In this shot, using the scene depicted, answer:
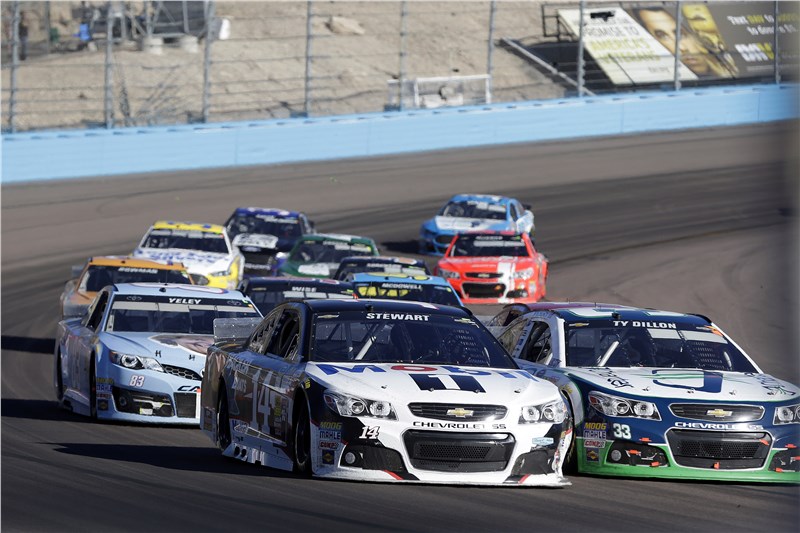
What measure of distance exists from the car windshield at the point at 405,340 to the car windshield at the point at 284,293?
24.1ft

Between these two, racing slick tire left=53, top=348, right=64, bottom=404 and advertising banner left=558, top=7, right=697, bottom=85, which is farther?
advertising banner left=558, top=7, right=697, bottom=85

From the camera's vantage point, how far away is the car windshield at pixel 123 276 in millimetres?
20281

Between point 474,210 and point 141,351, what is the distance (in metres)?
18.4

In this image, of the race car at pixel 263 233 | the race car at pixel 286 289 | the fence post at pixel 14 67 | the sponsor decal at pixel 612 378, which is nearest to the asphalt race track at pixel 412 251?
the sponsor decal at pixel 612 378

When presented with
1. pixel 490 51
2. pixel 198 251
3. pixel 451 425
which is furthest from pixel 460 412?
pixel 490 51

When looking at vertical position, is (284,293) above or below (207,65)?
below

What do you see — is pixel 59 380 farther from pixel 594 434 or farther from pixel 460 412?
pixel 460 412

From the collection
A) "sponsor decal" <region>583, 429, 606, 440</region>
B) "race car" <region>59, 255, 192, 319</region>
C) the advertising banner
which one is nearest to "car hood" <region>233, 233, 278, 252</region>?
"race car" <region>59, 255, 192, 319</region>

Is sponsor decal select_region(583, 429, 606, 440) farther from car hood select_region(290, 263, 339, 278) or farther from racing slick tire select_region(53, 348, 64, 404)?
car hood select_region(290, 263, 339, 278)

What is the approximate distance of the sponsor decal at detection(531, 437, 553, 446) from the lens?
9.42m

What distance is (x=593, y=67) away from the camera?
43.4m

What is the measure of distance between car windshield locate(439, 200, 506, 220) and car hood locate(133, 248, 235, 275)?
8.07 m

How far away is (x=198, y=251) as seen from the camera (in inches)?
964

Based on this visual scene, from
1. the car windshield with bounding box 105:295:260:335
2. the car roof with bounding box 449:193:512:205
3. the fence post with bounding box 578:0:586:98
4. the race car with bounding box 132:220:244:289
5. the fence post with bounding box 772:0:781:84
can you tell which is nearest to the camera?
the car windshield with bounding box 105:295:260:335
